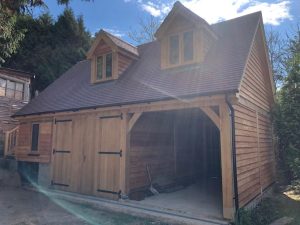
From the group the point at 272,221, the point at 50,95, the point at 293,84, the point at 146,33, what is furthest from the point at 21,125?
the point at 146,33

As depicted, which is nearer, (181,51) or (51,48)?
(181,51)

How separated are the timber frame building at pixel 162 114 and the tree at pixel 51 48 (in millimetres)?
14124

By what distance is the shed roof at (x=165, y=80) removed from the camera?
729 centimetres

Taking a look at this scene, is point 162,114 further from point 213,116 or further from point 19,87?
point 19,87

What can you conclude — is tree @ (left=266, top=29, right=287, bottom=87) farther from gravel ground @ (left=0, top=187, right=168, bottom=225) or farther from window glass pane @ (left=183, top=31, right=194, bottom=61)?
gravel ground @ (left=0, top=187, right=168, bottom=225)

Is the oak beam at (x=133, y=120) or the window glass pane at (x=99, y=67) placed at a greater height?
the window glass pane at (x=99, y=67)

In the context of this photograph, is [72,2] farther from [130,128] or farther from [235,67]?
[235,67]

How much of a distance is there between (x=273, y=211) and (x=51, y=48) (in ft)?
83.0

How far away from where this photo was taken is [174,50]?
9367mm

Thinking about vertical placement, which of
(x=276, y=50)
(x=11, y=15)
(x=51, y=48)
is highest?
(x=51, y=48)

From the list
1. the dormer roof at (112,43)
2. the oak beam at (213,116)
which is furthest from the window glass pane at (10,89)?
the oak beam at (213,116)

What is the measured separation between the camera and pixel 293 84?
1023 cm

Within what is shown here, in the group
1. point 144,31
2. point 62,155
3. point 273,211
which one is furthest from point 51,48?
point 273,211

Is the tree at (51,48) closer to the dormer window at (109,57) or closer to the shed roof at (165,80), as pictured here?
the shed roof at (165,80)
